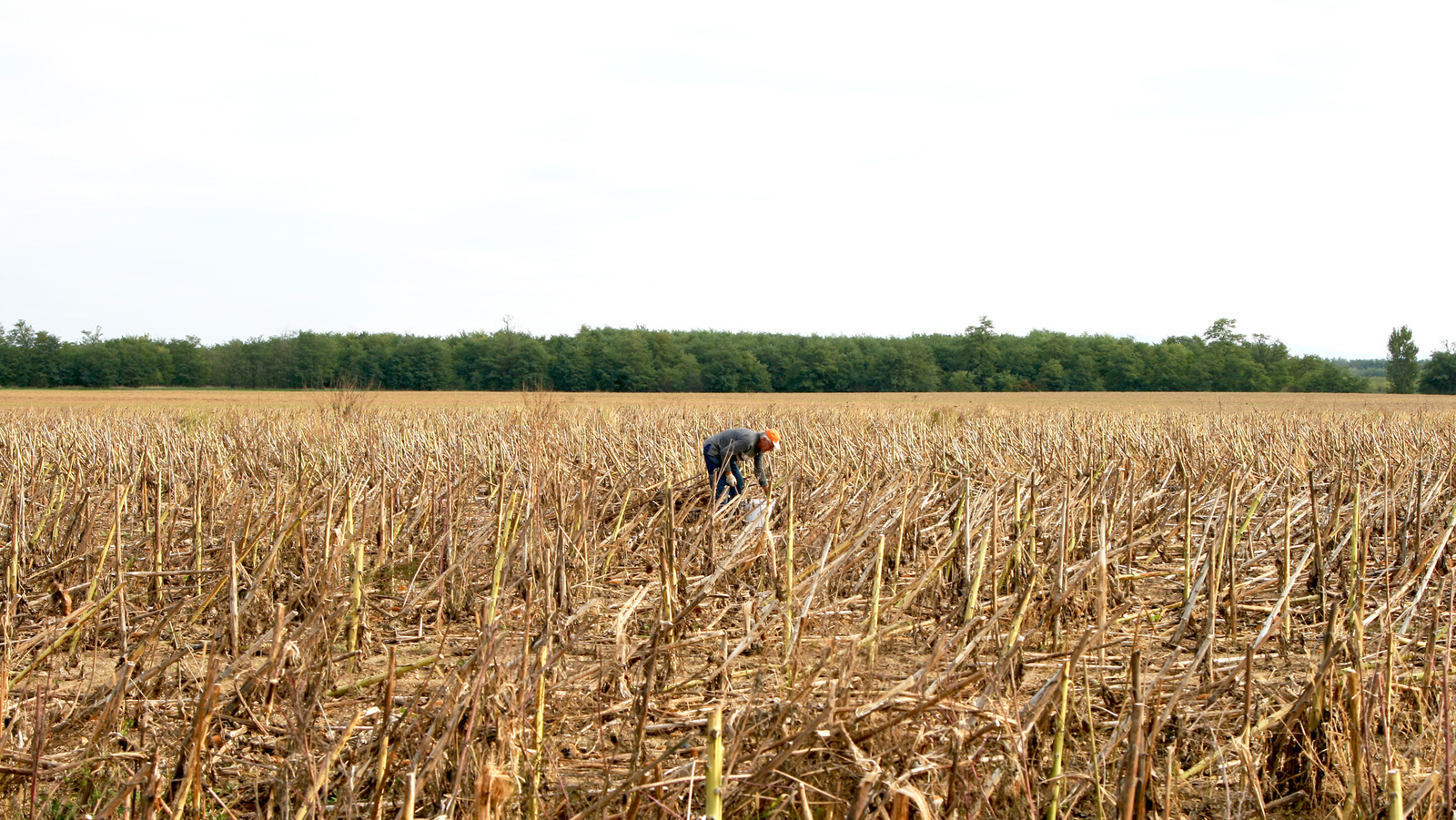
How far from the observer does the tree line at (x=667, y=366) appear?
185ft

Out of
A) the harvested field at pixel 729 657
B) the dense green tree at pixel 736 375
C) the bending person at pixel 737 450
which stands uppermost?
the dense green tree at pixel 736 375

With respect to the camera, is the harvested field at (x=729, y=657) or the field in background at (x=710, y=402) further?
the field in background at (x=710, y=402)

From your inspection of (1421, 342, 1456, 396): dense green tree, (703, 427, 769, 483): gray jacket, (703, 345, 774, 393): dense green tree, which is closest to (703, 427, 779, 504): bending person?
(703, 427, 769, 483): gray jacket

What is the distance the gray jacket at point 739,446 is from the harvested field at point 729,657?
2.04 ft

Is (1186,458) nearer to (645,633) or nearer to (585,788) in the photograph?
(645,633)

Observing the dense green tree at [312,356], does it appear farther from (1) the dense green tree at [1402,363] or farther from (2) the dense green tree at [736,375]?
(1) the dense green tree at [1402,363]

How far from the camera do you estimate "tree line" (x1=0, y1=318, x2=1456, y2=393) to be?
56.4 m

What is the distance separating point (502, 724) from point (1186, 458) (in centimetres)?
740

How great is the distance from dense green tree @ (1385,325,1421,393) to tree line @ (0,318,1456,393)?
76.5 inches

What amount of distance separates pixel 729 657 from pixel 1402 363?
70.9 m

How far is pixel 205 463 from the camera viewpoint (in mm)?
7824

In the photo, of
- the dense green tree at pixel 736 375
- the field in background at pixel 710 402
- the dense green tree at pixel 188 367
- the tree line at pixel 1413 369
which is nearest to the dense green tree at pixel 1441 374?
the tree line at pixel 1413 369

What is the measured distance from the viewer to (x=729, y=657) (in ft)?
9.89

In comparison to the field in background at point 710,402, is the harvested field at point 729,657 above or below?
below
